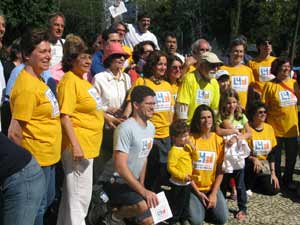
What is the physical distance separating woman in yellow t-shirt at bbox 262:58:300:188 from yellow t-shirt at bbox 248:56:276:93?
161 mm

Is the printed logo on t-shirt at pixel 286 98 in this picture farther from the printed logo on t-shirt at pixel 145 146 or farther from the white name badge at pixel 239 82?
the printed logo on t-shirt at pixel 145 146

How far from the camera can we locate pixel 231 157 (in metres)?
5.68

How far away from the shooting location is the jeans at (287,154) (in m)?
6.78

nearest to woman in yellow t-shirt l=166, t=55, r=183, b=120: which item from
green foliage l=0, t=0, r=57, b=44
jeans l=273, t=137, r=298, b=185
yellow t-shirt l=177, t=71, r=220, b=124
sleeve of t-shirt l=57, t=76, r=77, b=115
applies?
yellow t-shirt l=177, t=71, r=220, b=124

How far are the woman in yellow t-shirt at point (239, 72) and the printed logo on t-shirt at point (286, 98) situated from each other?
1.43ft

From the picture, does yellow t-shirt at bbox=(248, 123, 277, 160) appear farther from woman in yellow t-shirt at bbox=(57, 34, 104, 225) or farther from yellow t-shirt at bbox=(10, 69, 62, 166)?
yellow t-shirt at bbox=(10, 69, 62, 166)

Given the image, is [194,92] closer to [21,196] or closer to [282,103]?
[282,103]

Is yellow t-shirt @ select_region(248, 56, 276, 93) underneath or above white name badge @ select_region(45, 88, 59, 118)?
above

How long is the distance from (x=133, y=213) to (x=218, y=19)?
34.3m

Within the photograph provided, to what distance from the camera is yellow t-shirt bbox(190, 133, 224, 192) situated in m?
5.23

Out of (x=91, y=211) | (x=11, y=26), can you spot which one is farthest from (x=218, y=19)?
(x=91, y=211)

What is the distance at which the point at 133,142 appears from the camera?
4469 millimetres

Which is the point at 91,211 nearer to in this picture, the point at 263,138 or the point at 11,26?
the point at 263,138

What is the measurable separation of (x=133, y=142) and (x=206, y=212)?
1.35 m
